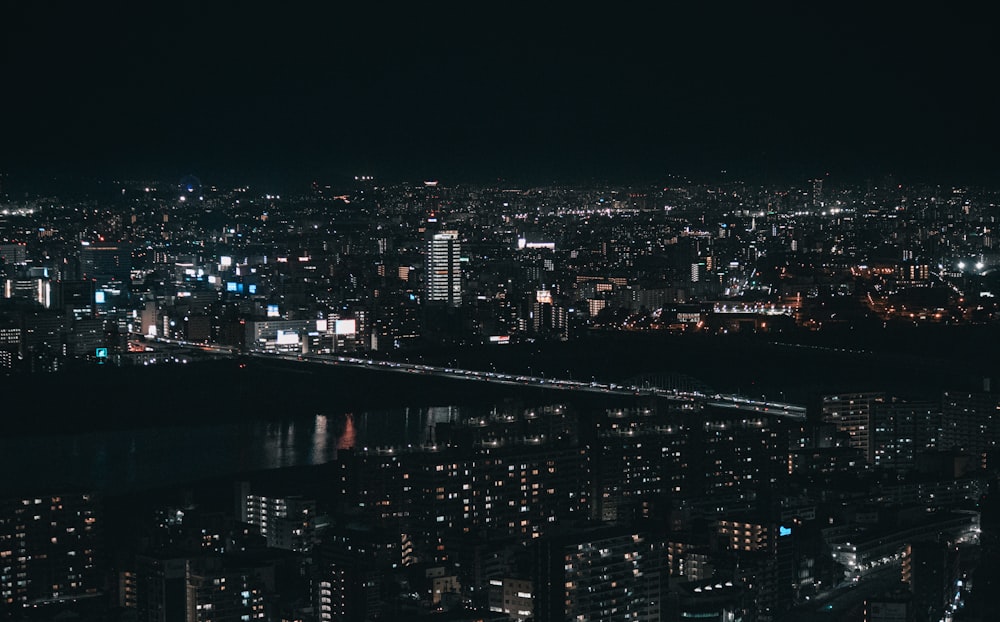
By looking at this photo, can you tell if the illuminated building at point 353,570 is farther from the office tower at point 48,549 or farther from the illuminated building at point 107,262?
the illuminated building at point 107,262

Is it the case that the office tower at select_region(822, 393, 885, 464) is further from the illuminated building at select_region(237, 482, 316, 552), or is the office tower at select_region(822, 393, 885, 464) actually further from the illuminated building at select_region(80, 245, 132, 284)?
the illuminated building at select_region(80, 245, 132, 284)

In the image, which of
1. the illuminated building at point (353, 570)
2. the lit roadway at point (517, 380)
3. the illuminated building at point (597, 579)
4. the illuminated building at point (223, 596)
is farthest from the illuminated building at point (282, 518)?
the lit roadway at point (517, 380)

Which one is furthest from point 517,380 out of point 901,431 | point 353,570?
point 353,570

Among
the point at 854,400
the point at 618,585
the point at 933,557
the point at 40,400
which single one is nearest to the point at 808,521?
the point at 933,557

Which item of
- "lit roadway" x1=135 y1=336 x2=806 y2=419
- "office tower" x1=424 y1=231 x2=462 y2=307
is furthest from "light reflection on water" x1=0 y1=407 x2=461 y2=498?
"office tower" x1=424 y1=231 x2=462 y2=307

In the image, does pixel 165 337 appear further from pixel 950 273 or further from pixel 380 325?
pixel 950 273

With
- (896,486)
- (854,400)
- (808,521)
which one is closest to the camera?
(808,521)

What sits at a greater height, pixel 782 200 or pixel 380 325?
pixel 782 200
